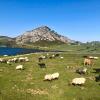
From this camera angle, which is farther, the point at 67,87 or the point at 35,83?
the point at 35,83

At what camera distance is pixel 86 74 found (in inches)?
2007

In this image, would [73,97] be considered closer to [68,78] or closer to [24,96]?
[24,96]

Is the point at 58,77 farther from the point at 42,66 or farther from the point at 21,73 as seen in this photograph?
the point at 42,66

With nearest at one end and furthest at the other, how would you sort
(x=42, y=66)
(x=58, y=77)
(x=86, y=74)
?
1. (x=58, y=77)
2. (x=86, y=74)
3. (x=42, y=66)

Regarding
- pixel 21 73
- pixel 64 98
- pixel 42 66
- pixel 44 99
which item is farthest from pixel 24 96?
pixel 42 66

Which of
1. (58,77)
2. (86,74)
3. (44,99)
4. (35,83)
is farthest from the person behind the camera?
(86,74)

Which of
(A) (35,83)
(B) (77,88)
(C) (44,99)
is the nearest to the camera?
(C) (44,99)

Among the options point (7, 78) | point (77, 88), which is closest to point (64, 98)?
point (77, 88)

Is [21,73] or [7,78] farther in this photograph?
[21,73]

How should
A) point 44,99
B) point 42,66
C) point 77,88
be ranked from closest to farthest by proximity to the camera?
1. point 44,99
2. point 77,88
3. point 42,66

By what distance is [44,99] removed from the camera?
1377 inches

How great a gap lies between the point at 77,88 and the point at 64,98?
4.92m

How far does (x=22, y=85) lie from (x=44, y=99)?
8.09 metres

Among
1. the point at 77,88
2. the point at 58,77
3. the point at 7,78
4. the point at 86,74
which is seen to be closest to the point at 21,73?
the point at 7,78
